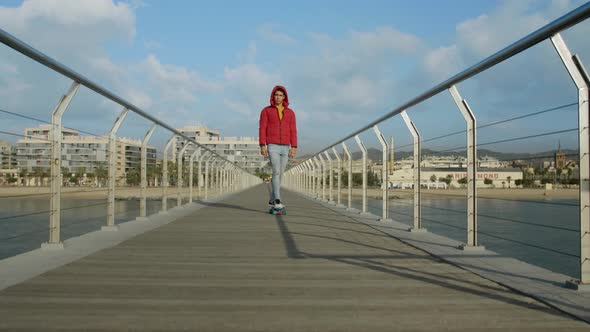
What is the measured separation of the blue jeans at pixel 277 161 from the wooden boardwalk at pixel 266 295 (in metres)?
2.78

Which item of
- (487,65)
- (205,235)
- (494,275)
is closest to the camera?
(494,275)

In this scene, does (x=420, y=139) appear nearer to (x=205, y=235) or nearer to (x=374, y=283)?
(x=205, y=235)

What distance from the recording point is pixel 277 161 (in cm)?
587

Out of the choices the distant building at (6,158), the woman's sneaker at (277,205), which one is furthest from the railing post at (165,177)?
the distant building at (6,158)

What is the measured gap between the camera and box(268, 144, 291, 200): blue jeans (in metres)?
5.82

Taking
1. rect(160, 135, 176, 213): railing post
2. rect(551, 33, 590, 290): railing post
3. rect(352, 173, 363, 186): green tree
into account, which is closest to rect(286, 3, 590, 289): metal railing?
rect(551, 33, 590, 290): railing post

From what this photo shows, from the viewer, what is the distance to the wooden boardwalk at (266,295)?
1.50 m

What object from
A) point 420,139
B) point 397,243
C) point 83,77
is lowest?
point 397,243

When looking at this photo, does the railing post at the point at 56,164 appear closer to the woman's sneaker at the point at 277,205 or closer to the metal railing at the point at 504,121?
the metal railing at the point at 504,121

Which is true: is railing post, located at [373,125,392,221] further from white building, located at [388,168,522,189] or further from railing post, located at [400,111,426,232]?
railing post, located at [400,111,426,232]

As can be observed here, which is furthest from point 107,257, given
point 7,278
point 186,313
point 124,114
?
point 124,114

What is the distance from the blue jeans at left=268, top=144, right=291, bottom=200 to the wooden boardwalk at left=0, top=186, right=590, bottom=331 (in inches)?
109

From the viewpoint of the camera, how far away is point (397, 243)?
3.37 meters

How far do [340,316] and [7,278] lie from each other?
1.46m
